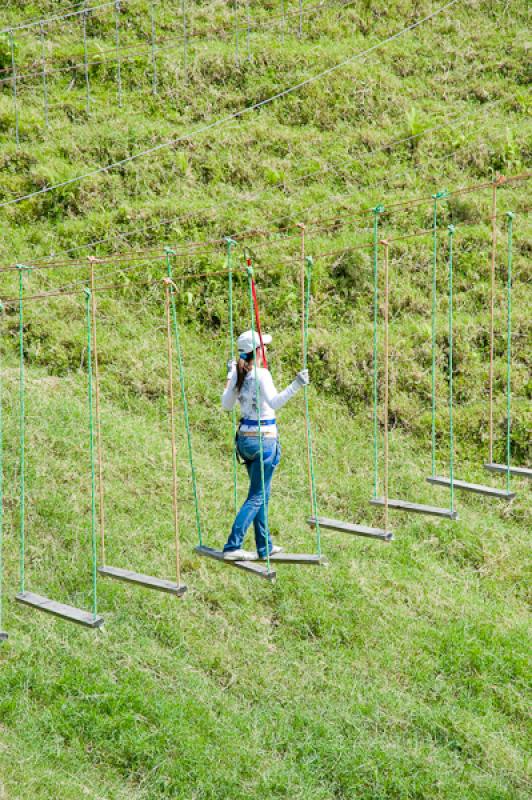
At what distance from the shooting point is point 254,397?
6.45m

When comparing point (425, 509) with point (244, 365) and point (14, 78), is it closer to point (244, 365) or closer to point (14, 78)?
point (244, 365)

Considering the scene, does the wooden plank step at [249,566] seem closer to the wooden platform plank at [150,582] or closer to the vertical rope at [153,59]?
the wooden platform plank at [150,582]

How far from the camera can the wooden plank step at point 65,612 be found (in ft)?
19.2

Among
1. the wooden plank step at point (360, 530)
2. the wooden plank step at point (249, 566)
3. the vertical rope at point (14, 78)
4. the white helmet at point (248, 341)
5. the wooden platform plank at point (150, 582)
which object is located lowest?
the wooden platform plank at point (150, 582)

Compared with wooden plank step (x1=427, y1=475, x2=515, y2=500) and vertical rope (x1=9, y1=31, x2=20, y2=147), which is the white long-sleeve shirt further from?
vertical rope (x1=9, y1=31, x2=20, y2=147)

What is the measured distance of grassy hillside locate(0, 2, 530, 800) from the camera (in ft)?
25.9

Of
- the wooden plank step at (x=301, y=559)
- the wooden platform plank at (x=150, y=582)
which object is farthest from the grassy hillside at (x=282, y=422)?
the wooden plank step at (x=301, y=559)

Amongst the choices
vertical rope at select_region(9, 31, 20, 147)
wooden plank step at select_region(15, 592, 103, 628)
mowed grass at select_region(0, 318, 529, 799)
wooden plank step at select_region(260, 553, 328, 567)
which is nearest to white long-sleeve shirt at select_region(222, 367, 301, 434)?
wooden plank step at select_region(260, 553, 328, 567)

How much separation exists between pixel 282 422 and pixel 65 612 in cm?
567

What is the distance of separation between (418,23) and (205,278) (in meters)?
7.61

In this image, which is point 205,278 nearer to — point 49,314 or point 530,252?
point 49,314

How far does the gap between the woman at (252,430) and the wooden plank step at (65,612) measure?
967 millimetres

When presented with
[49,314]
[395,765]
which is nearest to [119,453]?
[49,314]

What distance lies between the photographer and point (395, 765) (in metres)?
7.81
